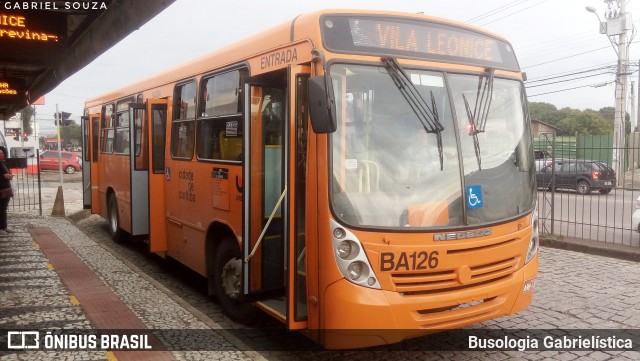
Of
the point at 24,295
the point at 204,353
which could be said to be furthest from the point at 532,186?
the point at 24,295

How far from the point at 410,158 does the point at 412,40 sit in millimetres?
1016

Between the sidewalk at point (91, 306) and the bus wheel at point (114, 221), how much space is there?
0.99 m

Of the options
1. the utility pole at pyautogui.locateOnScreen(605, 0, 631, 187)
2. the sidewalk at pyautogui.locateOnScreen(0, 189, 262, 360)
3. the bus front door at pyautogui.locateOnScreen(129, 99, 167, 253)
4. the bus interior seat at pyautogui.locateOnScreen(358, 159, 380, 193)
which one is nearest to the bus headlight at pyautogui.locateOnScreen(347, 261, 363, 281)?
the bus interior seat at pyautogui.locateOnScreen(358, 159, 380, 193)

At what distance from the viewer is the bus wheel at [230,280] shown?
5375 mm

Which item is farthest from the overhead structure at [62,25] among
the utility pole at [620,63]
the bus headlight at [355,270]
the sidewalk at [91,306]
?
the utility pole at [620,63]

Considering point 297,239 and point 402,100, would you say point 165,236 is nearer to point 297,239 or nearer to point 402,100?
point 297,239

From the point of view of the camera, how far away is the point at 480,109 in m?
4.48

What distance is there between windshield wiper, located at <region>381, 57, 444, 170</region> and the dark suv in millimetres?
5846

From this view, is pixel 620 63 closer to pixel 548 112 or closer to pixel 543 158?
pixel 543 158

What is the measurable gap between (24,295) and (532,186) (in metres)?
5.61

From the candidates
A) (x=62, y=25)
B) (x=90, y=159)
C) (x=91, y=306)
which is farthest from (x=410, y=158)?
(x=90, y=159)

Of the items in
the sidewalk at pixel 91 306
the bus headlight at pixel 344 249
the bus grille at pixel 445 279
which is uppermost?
the bus headlight at pixel 344 249

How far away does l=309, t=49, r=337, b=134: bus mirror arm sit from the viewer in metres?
3.70

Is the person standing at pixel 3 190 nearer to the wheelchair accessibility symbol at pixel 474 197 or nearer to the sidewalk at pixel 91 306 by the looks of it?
the sidewalk at pixel 91 306
